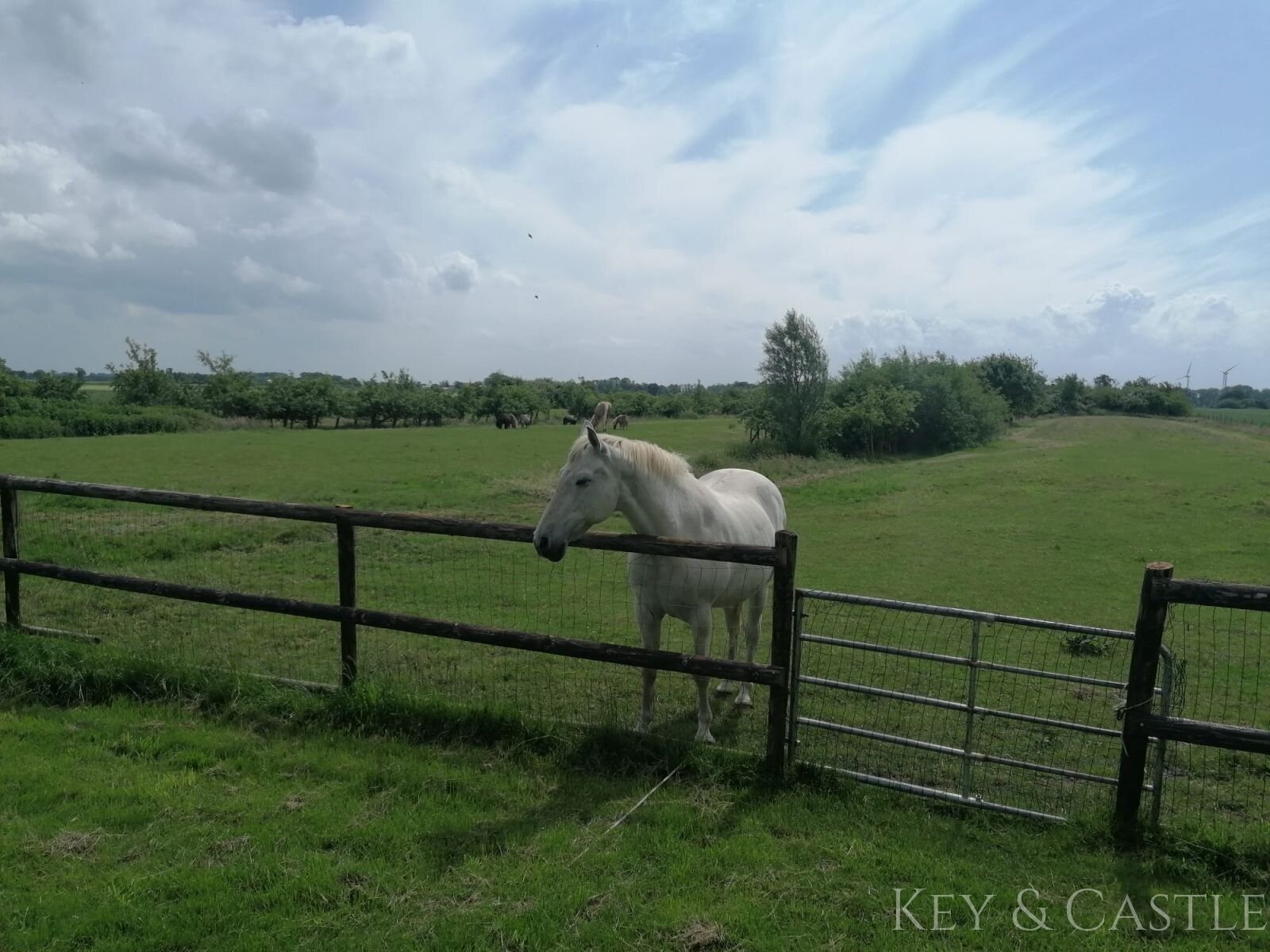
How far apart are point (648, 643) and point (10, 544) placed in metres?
5.43

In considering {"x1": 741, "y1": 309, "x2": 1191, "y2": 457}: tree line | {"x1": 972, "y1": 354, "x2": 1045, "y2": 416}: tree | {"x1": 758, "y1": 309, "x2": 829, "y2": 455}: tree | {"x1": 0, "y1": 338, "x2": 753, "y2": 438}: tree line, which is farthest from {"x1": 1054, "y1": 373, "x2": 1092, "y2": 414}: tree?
{"x1": 758, "y1": 309, "x2": 829, "y2": 455}: tree

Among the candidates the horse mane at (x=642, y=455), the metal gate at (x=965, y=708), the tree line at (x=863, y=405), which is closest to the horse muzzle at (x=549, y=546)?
the horse mane at (x=642, y=455)

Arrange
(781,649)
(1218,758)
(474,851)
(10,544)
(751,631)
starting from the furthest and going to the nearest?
(751,631) → (10,544) → (1218,758) → (781,649) → (474,851)

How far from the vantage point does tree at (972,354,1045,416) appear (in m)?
84.8

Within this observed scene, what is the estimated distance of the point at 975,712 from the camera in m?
4.14

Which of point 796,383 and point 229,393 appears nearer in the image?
point 796,383

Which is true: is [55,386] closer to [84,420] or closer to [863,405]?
[84,420]

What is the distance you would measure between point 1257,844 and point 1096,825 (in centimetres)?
68

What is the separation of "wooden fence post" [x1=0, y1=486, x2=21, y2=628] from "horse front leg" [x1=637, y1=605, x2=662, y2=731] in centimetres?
523

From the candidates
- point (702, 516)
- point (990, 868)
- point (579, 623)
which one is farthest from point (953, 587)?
point (990, 868)

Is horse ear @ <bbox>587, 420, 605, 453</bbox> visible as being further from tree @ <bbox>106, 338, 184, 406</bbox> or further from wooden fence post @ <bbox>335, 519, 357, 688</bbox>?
tree @ <bbox>106, 338, 184, 406</bbox>

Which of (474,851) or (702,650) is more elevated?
(702,650)

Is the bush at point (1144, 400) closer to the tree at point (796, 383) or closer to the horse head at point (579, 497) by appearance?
the tree at point (796, 383)

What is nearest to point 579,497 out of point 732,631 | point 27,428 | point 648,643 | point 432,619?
point 648,643
